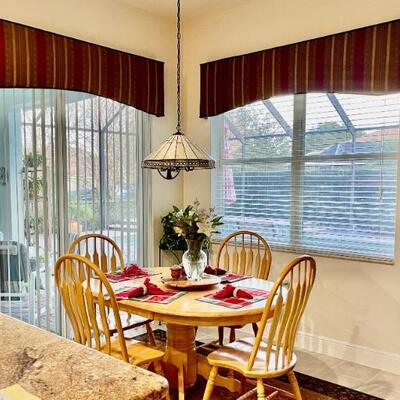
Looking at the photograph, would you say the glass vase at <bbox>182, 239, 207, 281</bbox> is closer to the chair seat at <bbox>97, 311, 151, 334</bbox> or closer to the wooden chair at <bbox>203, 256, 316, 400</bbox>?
the chair seat at <bbox>97, 311, 151, 334</bbox>

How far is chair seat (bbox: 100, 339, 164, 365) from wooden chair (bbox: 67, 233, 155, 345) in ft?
0.90

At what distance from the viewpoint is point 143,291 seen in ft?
8.06

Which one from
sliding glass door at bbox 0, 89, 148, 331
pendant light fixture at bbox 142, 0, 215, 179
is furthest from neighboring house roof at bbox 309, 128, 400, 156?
sliding glass door at bbox 0, 89, 148, 331

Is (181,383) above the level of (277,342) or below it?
below

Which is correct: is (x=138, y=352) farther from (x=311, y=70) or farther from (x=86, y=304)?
(x=311, y=70)

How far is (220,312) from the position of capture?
2.17m

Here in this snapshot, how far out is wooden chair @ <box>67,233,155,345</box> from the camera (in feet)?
9.52

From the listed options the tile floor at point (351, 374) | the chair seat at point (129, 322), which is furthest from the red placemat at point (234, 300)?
the tile floor at point (351, 374)

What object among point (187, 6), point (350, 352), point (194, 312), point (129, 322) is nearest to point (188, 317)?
point (194, 312)

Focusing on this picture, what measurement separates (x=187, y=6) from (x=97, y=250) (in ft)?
7.38

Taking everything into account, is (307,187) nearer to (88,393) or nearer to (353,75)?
(353,75)

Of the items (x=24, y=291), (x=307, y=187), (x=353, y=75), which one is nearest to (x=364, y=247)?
(x=307, y=187)

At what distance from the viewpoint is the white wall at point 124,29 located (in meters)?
3.12

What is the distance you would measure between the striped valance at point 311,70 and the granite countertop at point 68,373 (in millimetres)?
2647
